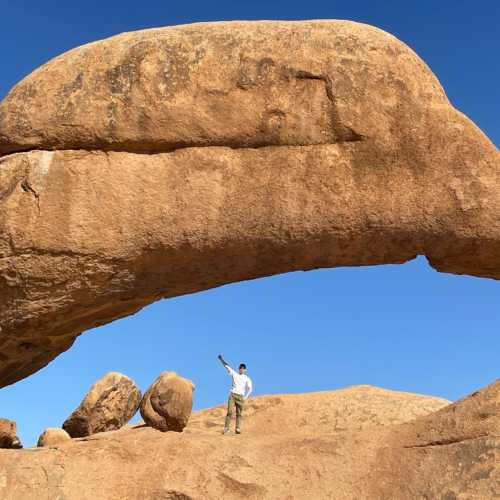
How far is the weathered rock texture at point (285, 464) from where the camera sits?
611cm

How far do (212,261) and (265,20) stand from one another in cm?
241

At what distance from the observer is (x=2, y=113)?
724 cm

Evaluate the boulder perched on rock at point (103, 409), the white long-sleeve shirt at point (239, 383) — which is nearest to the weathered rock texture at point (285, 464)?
the white long-sleeve shirt at point (239, 383)

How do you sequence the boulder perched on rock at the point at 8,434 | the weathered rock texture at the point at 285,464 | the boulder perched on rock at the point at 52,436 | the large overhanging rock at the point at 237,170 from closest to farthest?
the weathered rock texture at the point at 285,464 → the large overhanging rock at the point at 237,170 → the boulder perched on rock at the point at 8,434 → the boulder perched on rock at the point at 52,436

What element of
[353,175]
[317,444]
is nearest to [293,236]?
[353,175]

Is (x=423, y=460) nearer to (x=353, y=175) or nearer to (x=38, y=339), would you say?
(x=353, y=175)

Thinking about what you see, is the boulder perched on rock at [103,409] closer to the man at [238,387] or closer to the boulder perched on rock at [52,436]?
the boulder perched on rock at [52,436]

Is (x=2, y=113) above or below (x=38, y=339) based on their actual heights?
above

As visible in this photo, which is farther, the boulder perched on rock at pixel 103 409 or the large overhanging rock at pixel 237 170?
the boulder perched on rock at pixel 103 409

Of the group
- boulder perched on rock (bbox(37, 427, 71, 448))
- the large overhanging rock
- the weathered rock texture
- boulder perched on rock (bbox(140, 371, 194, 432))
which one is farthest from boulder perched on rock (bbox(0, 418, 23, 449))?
the large overhanging rock

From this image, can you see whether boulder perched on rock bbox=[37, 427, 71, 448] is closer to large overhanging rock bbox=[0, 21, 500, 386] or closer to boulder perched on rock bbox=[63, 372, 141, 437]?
boulder perched on rock bbox=[63, 372, 141, 437]

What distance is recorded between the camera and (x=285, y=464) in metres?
6.61

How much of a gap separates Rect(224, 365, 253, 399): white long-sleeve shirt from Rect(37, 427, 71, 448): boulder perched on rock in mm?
3004

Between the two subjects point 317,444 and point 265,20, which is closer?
point 317,444
